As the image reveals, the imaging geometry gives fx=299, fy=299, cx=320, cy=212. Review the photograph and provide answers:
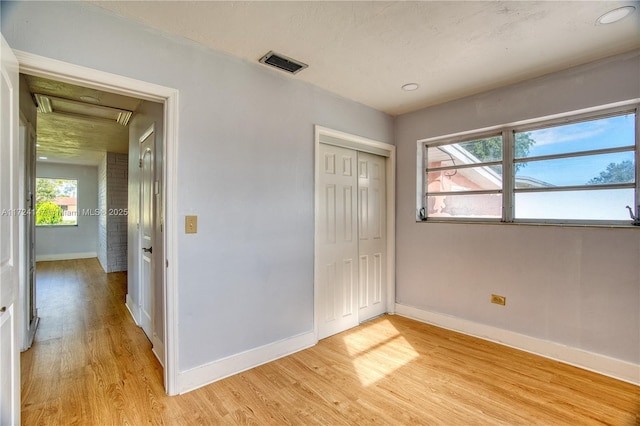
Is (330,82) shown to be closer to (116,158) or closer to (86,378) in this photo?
(86,378)

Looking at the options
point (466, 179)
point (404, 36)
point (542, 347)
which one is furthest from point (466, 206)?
point (404, 36)

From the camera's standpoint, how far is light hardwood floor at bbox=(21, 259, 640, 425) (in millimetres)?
1868

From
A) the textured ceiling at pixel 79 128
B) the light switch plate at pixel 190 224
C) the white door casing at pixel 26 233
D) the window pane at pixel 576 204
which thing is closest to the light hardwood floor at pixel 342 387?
the white door casing at pixel 26 233

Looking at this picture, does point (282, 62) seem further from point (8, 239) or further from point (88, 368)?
point (88, 368)

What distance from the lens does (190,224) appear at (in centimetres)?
214

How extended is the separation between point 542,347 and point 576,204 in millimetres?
1289

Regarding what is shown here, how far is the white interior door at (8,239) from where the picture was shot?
1296 mm

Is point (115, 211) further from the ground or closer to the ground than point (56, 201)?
closer to the ground

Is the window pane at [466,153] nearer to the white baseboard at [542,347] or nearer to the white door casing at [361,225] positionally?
the white door casing at [361,225]

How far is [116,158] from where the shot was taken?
6152 mm

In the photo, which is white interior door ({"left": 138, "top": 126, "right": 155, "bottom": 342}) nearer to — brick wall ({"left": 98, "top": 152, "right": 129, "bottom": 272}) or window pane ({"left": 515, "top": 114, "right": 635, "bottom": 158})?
window pane ({"left": 515, "top": 114, "right": 635, "bottom": 158})

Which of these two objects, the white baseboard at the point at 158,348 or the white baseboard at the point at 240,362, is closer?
the white baseboard at the point at 240,362

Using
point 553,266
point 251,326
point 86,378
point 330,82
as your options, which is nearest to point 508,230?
point 553,266

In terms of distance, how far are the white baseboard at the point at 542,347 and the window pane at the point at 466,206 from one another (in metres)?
1.13
